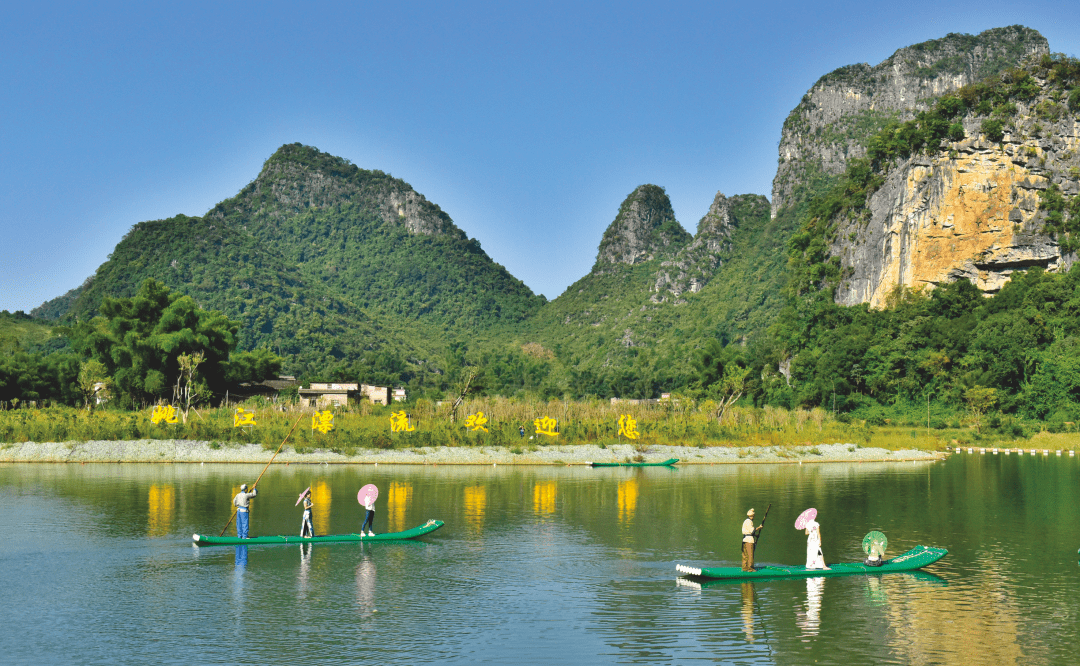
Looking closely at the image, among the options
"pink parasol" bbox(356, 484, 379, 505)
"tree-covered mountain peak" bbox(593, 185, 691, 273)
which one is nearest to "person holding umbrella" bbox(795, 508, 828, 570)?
"pink parasol" bbox(356, 484, 379, 505)

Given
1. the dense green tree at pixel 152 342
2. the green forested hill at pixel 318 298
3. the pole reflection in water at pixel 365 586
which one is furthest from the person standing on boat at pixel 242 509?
the green forested hill at pixel 318 298

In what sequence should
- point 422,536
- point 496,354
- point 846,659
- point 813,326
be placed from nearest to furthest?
point 846,659, point 422,536, point 813,326, point 496,354

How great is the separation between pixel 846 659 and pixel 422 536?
1208 centimetres

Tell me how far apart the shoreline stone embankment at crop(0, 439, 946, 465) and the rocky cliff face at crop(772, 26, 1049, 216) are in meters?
101

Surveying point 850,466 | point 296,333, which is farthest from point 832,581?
point 296,333

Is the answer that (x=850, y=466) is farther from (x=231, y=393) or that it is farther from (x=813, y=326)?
(x=231, y=393)

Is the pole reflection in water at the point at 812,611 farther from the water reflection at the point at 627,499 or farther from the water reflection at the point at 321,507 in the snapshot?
the water reflection at the point at 321,507

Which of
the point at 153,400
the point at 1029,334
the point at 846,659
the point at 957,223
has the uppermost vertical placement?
the point at 957,223

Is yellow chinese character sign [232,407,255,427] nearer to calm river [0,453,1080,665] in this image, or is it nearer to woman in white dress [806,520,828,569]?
calm river [0,453,1080,665]

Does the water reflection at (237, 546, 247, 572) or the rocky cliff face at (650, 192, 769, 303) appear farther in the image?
the rocky cliff face at (650, 192, 769, 303)

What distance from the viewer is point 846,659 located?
42.8 ft

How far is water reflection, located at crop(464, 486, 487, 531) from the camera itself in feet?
82.6

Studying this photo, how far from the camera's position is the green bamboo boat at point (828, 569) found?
57.5ft

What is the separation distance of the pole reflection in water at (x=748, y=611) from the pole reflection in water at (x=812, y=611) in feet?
2.51
